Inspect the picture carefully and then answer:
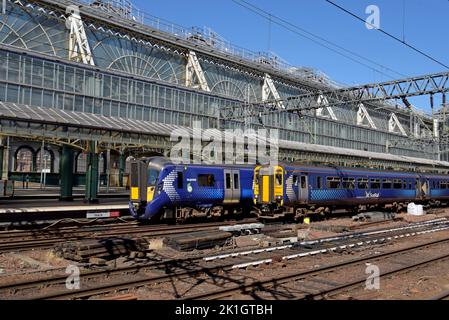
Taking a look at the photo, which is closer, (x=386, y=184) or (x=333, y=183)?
(x=333, y=183)

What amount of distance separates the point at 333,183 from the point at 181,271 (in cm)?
1518

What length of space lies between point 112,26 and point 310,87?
101 ft

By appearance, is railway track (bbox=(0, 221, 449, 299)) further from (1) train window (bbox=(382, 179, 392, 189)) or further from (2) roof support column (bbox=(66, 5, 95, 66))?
(2) roof support column (bbox=(66, 5, 95, 66))

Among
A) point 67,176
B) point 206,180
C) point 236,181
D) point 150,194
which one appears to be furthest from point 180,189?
point 67,176

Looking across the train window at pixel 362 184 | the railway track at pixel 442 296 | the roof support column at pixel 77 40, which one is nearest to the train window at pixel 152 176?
the train window at pixel 362 184

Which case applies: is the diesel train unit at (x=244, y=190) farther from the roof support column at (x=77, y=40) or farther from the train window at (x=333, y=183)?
the roof support column at (x=77, y=40)

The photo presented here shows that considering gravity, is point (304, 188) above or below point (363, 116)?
below

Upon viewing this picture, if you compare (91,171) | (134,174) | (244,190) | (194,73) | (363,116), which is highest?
(194,73)

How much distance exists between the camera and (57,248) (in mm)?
12922

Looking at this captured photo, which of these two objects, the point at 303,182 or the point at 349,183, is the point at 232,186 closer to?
the point at 303,182

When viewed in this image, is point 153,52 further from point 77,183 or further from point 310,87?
point 310,87

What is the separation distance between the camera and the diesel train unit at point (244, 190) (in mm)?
20484

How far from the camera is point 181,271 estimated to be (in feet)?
35.8

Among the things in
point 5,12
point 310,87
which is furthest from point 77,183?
point 310,87
